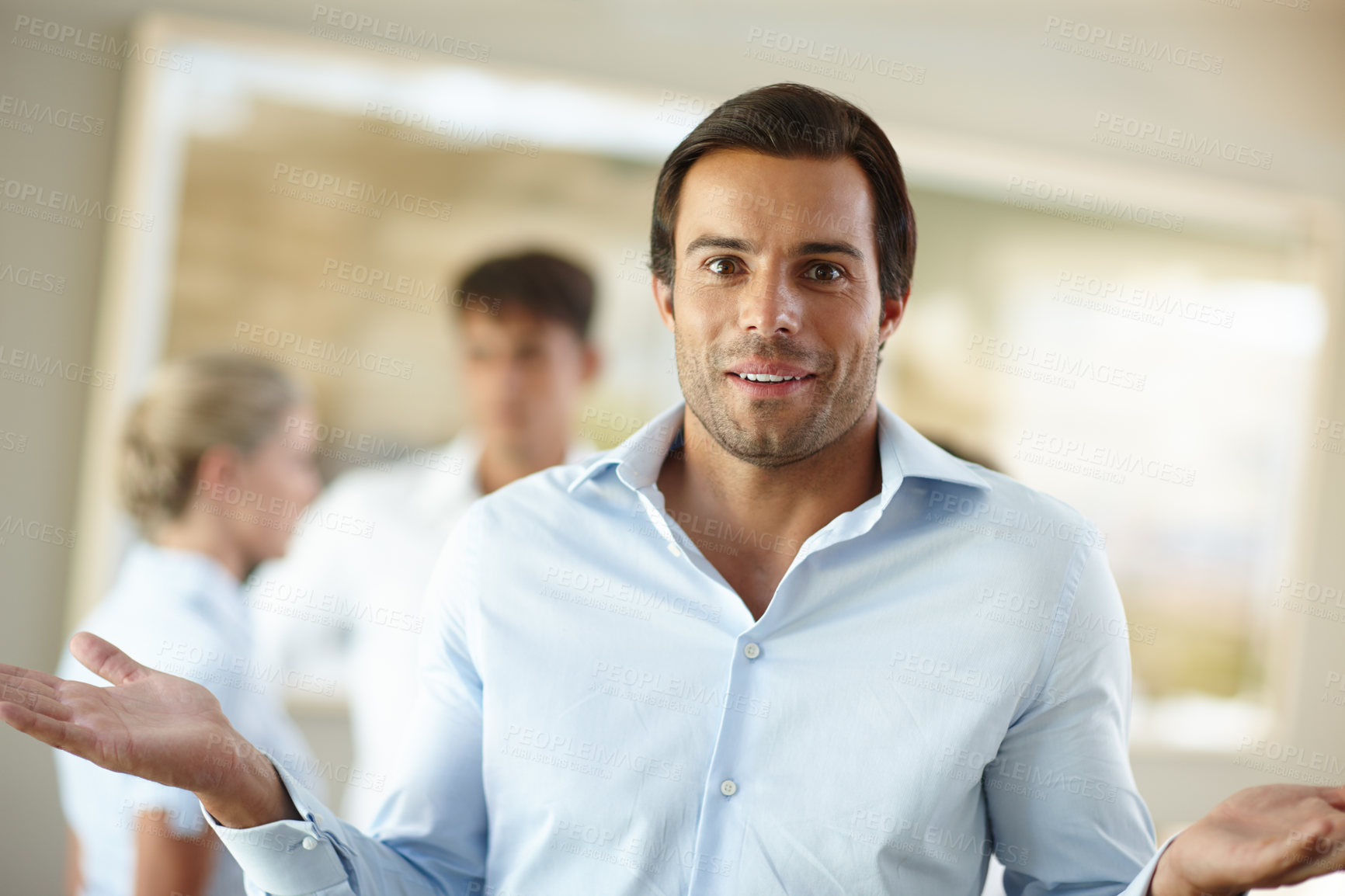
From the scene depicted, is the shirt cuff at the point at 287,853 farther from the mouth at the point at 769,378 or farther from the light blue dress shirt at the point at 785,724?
the mouth at the point at 769,378

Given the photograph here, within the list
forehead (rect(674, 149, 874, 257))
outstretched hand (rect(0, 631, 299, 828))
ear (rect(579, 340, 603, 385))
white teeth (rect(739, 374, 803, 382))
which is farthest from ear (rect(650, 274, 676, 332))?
ear (rect(579, 340, 603, 385))

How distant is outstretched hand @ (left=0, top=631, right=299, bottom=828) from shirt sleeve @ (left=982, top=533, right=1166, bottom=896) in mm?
844

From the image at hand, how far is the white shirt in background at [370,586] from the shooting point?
2.30m

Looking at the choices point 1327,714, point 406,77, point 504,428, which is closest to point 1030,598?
point 504,428

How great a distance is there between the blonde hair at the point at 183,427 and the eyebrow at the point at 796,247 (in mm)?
1212

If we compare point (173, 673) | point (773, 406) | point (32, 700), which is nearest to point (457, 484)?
point (173, 673)

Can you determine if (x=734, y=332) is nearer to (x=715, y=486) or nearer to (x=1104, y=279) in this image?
(x=715, y=486)

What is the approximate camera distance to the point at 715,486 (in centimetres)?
141

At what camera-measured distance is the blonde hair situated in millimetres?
2053

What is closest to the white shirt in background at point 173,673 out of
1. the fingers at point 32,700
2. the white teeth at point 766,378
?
the fingers at point 32,700

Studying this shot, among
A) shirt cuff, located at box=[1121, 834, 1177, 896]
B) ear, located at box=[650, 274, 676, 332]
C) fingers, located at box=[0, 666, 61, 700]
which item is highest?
ear, located at box=[650, 274, 676, 332]

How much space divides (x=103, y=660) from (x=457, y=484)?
1.50m

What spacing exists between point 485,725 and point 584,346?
1379 mm

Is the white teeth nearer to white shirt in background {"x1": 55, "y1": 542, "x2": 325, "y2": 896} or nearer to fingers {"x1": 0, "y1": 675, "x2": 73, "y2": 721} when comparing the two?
fingers {"x1": 0, "y1": 675, "x2": 73, "y2": 721}
